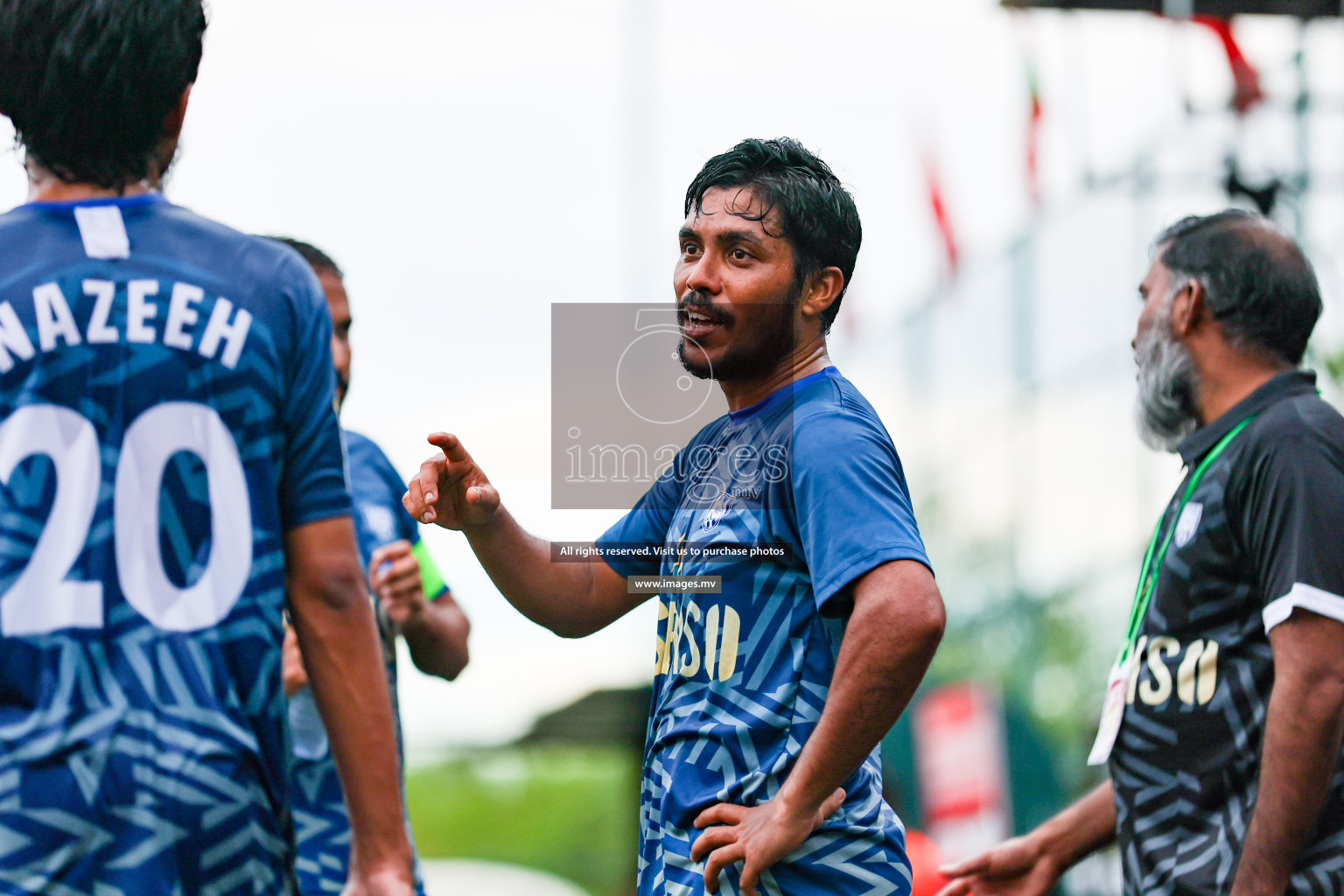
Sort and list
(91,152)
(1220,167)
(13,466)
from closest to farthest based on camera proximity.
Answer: (13,466), (91,152), (1220,167)

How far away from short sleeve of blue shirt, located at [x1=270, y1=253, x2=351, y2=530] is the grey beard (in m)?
2.22

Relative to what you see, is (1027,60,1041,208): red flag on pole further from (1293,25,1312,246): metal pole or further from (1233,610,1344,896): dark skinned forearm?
(1233,610,1344,896): dark skinned forearm

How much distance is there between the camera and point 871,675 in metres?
2.46

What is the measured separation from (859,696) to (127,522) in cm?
124

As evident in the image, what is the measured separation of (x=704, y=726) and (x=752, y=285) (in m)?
0.93

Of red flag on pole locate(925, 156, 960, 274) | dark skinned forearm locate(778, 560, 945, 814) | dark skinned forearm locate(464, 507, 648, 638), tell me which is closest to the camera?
dark skinned forearm locate(778, 560, 945, 814)

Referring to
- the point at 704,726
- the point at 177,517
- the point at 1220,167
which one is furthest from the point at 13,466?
the point at 1220,167

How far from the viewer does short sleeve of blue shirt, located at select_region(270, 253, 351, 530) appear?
2.20 metres

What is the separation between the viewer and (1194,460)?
3.35 metres

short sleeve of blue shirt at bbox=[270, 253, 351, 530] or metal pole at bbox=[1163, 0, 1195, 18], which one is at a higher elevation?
metal pole at bbox=[1163, 0, 1195, 18]

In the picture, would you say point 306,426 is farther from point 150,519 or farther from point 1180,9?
point 1180,9

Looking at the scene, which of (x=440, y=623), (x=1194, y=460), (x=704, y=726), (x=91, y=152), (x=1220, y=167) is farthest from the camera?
(x=1220, y=167)

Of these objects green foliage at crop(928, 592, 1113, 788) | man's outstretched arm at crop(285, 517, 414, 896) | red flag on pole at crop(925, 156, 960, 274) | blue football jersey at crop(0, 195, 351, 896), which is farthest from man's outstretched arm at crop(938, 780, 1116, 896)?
red flag on pole at crop(925, 156, 960, 274)

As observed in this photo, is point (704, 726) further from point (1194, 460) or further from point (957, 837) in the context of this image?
point (957, 837)
